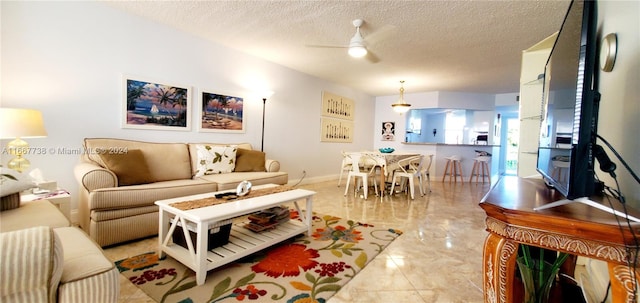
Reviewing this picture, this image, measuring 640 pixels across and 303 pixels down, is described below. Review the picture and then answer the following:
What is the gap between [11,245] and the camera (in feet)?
2.09

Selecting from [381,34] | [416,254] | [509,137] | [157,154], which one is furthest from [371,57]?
[509,137]

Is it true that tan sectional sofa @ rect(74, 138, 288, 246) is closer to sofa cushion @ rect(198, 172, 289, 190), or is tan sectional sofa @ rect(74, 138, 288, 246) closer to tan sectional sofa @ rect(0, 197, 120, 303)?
sofa cushion @ rect(198, 172, 289, 190)

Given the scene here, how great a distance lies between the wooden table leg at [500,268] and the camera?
0.97m

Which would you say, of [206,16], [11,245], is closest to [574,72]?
[11,245]

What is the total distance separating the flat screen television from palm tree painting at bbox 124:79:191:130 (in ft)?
12.1

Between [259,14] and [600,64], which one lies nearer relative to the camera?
[600,64]

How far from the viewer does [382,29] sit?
3.07 meters

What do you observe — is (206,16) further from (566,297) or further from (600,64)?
(566,297)

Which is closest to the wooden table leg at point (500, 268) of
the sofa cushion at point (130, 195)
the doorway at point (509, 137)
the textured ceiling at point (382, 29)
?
the textured ceiling at point (382, 29)

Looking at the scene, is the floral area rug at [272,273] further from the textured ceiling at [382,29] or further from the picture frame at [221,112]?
the textured ceiling at [382,29]

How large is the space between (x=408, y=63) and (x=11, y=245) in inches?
183

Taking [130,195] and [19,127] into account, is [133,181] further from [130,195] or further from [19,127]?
[19,127]

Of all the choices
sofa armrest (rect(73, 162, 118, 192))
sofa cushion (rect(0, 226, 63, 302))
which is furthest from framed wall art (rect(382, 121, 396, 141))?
sofa cushion (rect(0, 226, 63, 302))

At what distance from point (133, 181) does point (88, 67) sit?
1.34 metres
